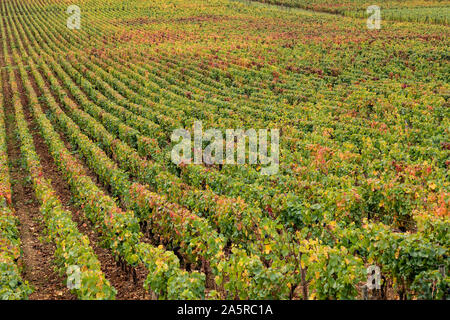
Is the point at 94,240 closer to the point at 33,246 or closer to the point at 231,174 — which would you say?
the point at 33,246

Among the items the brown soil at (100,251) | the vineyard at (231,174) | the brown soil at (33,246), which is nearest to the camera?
the vineyard at (231,174)

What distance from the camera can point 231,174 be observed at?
14.0 m

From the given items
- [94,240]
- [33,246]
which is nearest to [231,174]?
[94,240]

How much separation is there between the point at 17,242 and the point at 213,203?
5033 mm

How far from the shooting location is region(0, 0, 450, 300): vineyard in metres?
7.99

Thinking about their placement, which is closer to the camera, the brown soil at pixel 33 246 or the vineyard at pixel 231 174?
the vineyard at pixel 231 174

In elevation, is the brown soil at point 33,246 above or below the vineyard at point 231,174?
below

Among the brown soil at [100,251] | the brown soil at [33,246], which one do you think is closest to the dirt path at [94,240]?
the brown soil at [100,251]

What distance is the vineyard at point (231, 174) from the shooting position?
7992 mm

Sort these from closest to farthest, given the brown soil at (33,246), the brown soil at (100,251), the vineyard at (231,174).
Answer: the vineyard at (231,174), the brown soil at (100,251), the brown soil at (33,246)

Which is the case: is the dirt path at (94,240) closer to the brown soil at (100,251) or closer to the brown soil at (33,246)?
the brown soil at (100,251)

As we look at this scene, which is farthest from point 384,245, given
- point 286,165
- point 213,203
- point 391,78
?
point 391,78

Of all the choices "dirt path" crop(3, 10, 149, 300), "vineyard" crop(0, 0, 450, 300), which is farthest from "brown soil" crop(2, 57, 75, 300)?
"dirt path" crop(3, 10, 149, 300)
